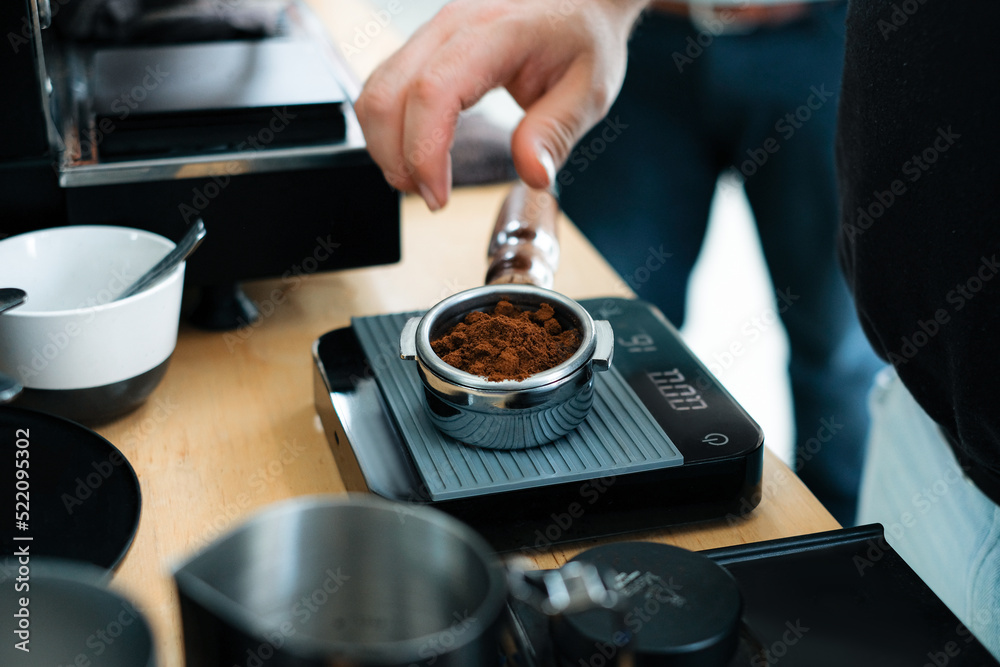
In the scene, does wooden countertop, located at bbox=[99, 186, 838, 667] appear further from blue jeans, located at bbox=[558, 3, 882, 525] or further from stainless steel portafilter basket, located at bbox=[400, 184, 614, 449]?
blue jeans, located at bbox=[558, 3, 882, 525]

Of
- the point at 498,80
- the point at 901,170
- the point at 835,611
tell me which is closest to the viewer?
the point at 835,611

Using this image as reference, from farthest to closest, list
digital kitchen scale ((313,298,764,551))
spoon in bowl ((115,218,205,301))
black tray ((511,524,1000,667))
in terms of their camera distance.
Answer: spoon in bowl ((115,218,205,301))
digital kitchen scale ((313,298,764,551))
black tray ((511,524,1000,667))

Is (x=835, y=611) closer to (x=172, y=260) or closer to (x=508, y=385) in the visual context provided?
(x=508, y=385)

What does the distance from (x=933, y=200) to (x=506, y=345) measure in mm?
288

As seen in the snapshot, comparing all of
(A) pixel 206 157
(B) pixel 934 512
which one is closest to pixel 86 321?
(A) pixel 206 157

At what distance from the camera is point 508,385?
559 millimetres

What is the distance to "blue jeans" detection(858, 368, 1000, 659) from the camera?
743 millimetres

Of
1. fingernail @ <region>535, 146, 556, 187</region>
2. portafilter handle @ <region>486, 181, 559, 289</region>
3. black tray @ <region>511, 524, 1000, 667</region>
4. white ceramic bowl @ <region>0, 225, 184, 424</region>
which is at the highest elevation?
fingernail @ <region>535, 146, 556, 187</region>

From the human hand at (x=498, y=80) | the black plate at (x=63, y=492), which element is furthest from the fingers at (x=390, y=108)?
the black plate at (x=63, y=492)

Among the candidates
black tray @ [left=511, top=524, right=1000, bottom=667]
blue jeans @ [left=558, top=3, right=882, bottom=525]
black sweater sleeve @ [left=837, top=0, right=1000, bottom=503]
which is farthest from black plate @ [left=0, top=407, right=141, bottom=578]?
blue jeans @ [left=558, top=3, right=882, bottom=525]

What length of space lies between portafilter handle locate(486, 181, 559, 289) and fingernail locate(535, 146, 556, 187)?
0.02 metres

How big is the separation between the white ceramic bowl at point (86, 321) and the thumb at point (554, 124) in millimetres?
302

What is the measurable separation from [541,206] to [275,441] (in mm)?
302

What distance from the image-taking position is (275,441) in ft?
2.34
